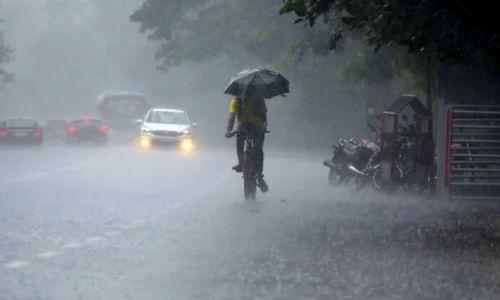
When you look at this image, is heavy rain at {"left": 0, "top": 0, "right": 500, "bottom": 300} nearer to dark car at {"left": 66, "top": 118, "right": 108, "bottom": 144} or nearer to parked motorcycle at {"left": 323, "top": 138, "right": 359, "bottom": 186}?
A: parked motorcycle at {"left": 323, "top": 138, "right": 359, "bottom": 186}

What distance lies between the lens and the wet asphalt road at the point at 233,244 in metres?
9.85

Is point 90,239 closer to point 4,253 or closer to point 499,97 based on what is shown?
point 4,253

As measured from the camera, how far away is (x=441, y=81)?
2586cm

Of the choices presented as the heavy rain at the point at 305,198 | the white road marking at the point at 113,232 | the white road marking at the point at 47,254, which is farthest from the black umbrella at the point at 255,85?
the white road marking at the point at 47,254

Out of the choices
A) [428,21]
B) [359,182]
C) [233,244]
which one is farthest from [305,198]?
Result: [233,244]

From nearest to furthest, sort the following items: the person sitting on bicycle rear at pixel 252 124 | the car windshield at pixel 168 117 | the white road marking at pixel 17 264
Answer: the white road marking at pixel 17 264 → the person sitting on bicycle rear at pixel 252 124 → the car windshield at pixel 168 117

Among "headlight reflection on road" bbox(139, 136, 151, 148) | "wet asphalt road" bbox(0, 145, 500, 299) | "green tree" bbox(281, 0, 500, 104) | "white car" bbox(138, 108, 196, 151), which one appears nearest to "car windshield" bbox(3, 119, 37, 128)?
"white car" bbox(138, 108, 196, 151)

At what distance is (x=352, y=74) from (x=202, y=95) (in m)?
51.0

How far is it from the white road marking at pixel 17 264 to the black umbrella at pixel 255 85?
27.6 feet

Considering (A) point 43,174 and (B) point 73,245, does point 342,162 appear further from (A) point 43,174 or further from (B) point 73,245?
(B) point 73,245

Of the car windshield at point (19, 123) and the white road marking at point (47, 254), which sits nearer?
the white road marking at point (47, 254)

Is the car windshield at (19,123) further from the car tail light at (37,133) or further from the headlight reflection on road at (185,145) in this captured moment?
the headlight reflection on road at (185,145)

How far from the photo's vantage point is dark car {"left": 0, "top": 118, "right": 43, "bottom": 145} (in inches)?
2057

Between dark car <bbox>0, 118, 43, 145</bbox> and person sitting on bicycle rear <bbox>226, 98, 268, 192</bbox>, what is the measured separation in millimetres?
34704
